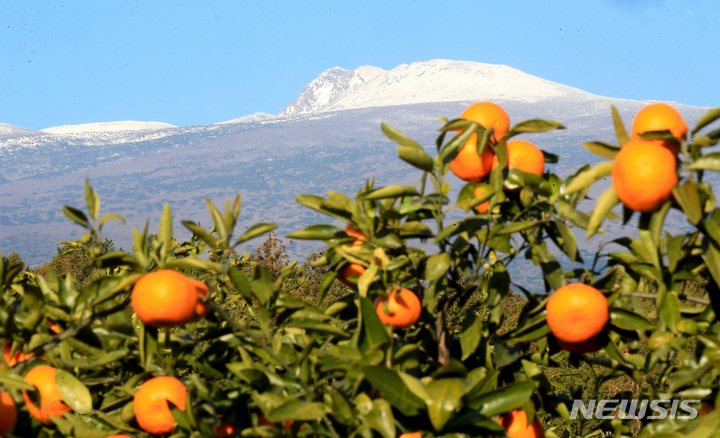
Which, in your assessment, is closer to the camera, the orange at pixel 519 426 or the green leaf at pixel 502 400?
the green leaf at pixel 502 400

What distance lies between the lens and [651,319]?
1.16 meters

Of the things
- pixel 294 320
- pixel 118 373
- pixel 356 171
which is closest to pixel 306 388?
pixel 294 320

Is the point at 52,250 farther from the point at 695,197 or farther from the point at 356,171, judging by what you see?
the point at 695,197

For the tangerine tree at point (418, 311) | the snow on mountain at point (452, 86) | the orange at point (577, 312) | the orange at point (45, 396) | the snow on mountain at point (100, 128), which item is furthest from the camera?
the snow on mountain at point (100, 128)

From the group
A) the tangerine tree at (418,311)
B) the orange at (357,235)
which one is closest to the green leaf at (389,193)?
the tangerine tree at (418,311)

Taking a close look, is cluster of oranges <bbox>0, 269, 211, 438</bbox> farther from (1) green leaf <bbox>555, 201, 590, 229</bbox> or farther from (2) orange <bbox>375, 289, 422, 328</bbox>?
(1) green leaf <bbox>555, 201, 590, 229</bbox>

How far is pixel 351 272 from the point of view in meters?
1.25

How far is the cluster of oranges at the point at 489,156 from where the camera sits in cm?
116

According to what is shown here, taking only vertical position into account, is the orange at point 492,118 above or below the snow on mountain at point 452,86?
below

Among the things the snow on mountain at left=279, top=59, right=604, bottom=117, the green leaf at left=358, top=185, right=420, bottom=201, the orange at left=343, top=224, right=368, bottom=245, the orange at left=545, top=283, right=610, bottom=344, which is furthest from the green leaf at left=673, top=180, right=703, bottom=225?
the snow on mountain at left=279, top=59, right=604, bottom=117

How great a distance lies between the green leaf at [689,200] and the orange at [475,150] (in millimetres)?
347

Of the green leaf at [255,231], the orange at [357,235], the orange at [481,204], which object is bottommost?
the orange at [357,235]

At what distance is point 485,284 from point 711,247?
38 centimetres

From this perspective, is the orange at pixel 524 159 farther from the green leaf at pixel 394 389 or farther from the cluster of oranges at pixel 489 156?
the green leaf at pixel 394 389
